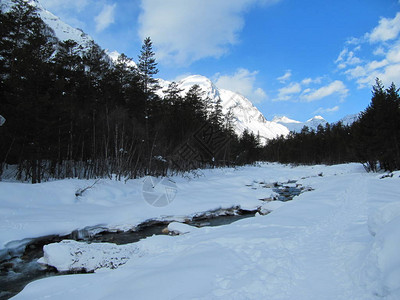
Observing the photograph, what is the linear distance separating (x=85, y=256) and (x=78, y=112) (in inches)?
554

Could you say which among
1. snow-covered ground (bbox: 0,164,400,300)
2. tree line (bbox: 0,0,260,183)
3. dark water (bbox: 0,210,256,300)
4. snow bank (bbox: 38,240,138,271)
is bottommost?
dark water (bbox: 0,210,256,300)

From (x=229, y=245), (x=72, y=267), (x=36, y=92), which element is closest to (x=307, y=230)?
(x=229, y=245)

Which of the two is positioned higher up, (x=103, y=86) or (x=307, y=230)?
(x=103, y=86)

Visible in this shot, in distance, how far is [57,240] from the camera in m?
8.91

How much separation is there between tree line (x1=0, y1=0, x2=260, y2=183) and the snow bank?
32.4 feet

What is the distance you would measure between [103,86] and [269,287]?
21.4m

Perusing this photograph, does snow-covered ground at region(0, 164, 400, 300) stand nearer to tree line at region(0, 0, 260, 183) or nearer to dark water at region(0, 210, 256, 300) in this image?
dark water at region(0, 210, 256, 300)

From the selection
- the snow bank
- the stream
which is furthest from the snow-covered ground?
the stream

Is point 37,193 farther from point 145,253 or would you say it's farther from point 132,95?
point 132,95

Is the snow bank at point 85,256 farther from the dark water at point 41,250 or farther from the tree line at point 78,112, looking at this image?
the tree line at point 78,112

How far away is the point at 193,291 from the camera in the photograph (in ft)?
11.9

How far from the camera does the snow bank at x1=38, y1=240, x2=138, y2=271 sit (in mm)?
6234

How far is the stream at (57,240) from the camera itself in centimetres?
601

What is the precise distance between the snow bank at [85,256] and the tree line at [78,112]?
389 inches
